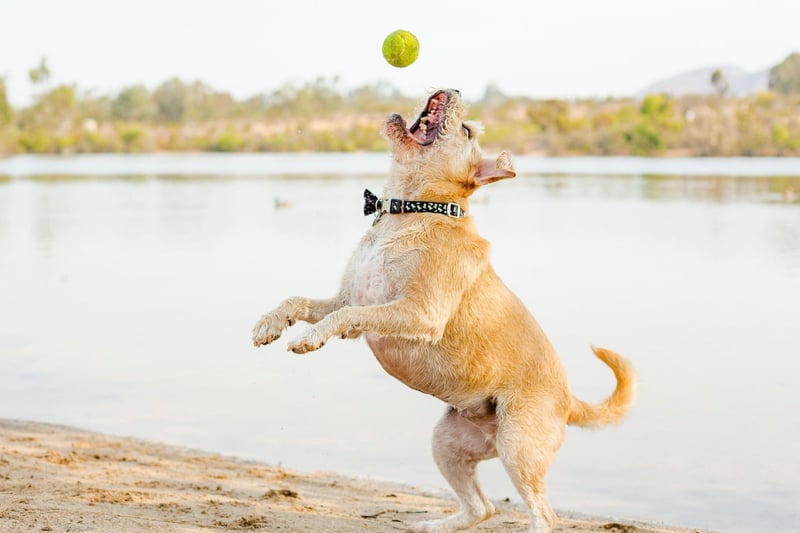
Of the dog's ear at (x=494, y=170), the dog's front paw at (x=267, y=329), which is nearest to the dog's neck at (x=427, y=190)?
the dog's ear at (x=494, y=170)

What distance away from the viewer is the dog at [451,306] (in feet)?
15.9

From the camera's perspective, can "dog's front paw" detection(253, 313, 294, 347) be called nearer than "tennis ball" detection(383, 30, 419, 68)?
Yes

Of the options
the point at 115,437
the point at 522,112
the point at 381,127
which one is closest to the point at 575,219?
the point at 115,437

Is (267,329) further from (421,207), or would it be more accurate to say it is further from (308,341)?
(421,207)

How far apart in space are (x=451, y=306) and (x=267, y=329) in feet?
2.87

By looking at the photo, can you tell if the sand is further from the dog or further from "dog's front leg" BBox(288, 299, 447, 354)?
"dog's front leg" BBox(288, 299, 447, 354)

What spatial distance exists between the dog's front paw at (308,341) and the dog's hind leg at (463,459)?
998 millimetres

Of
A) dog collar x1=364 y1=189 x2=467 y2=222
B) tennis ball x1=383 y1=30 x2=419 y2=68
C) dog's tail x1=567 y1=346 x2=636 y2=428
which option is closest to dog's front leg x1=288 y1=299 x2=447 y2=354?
dog collar x1=364 y1=189 x2=467 y2=222

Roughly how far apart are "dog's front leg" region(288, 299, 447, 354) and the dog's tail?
3.19ft

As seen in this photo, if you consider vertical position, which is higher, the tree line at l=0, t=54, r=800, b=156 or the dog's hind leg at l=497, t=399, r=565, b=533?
the tree line at l=0, t=54, r=800, b=156

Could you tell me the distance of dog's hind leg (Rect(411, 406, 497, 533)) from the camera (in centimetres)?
523

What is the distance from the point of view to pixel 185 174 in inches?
1786

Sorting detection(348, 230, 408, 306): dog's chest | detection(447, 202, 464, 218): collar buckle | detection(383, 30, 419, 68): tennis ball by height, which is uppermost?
detection(383, 30, 419, 68): tennis ball

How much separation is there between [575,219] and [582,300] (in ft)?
34.1
